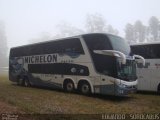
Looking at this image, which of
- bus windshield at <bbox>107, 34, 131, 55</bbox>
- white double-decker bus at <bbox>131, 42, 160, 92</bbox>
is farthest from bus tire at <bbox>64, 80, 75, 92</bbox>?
white double-decker bus at <bbox>131, 42, 160, 92</bbox>

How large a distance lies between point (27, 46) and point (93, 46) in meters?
Answer: 8.83

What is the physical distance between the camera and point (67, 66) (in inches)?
710

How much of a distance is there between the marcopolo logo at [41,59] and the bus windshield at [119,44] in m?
5.46

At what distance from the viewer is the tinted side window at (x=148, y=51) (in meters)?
17.7

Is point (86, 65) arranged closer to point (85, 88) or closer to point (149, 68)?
point (85, 88)

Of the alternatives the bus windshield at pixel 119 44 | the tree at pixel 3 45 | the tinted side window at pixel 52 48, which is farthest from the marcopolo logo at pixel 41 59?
the tree at pixel 3 45

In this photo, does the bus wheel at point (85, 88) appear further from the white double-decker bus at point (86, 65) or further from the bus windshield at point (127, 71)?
the bus windshield at point (127, 71)

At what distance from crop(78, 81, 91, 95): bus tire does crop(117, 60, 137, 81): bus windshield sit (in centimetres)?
268

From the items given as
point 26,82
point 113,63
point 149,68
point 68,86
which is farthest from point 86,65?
point 26,82

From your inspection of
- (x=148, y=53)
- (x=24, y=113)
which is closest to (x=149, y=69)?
(x=148, y=53)

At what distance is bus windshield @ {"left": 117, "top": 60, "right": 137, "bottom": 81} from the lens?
1464cm

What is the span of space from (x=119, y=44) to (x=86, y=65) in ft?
8.48

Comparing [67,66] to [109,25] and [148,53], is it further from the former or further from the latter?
[109,25]

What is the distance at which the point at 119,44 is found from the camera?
15.6 m
